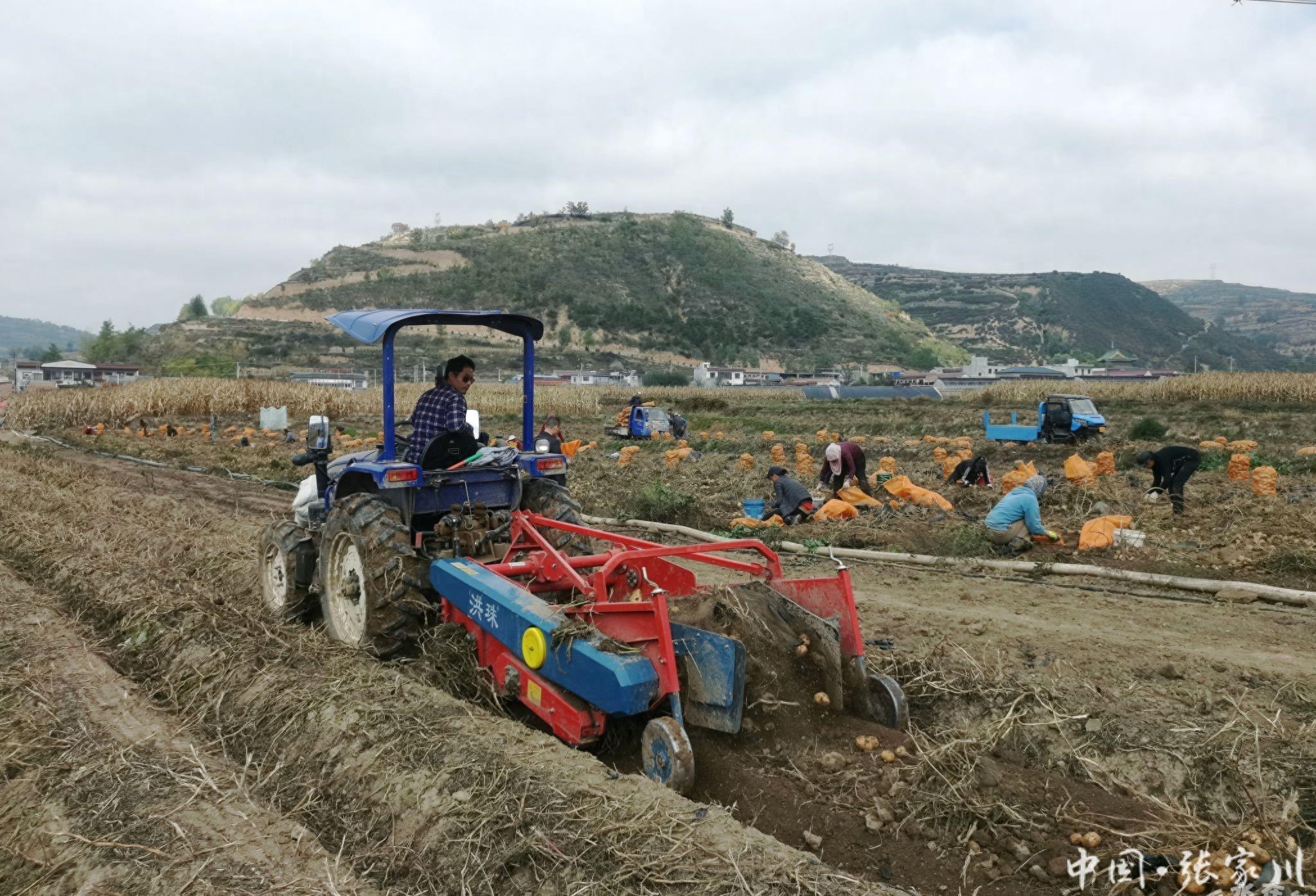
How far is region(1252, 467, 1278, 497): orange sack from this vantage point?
41.2 feet

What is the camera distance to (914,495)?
13117 millimetres

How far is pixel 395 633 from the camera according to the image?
548 cm

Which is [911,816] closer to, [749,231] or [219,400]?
[219,400]

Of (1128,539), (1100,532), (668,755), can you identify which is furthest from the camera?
(1100,532)

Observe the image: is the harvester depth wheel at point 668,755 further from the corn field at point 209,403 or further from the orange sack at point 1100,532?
the corn field at point 209,403

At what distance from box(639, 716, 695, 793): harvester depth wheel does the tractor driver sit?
2.63m

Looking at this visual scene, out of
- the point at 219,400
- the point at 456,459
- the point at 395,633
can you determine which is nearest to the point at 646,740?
the point at 395,633

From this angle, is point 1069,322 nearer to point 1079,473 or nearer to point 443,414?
point 1079,473

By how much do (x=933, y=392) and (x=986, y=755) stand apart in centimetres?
4407

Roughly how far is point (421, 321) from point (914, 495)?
30.2ft

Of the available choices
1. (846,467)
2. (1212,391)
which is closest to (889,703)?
(846,467)

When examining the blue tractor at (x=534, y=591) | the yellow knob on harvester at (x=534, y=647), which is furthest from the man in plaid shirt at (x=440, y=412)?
the yellow knob on harvester at (x=534, y=647)

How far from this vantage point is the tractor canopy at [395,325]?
5621mm

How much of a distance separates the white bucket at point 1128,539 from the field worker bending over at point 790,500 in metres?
3.75
